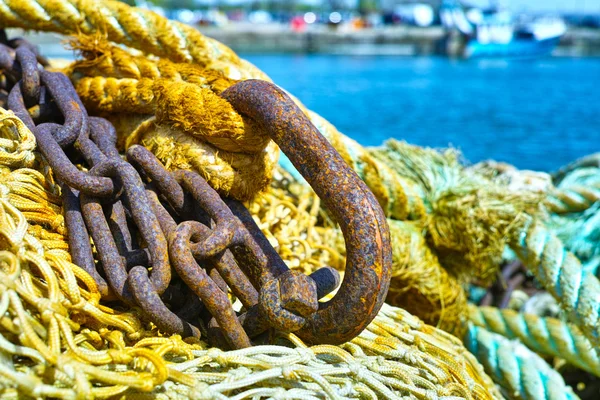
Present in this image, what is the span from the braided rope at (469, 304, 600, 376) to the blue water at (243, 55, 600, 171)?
13.4ft

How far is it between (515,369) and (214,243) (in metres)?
1.16

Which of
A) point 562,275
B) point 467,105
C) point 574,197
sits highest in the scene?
point 574,197

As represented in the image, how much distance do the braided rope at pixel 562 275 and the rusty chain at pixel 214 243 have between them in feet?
3.13

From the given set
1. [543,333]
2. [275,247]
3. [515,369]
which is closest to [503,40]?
[543,333]

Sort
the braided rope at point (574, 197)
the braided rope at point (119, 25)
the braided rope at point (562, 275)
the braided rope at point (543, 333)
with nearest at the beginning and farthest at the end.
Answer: the braided rope at point (119, 25), the braided rope at point (562, 275), the braided rope at point (543, 333), the braided rope at point (574, 197)

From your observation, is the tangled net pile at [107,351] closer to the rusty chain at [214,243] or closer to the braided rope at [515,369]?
the rusty chain at [214,243]

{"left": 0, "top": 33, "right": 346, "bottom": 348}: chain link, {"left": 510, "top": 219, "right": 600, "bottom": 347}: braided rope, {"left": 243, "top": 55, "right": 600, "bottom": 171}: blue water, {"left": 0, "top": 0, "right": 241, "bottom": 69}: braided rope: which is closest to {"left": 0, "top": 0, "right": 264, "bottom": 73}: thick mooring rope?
{"left": 0, "top": 0, "right": 241, "bottom": 69}: braided rope

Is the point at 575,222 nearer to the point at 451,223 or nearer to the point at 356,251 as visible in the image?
the point at 451,223

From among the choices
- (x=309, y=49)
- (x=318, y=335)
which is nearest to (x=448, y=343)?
(x=318, y=335)

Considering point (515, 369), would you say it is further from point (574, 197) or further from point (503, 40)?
point (503, 40)

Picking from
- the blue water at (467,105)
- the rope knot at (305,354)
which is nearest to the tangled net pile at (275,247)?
the rope knot at (305,354)

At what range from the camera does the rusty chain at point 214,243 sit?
940 millimetres

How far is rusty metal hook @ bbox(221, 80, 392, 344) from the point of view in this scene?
0.93 meters

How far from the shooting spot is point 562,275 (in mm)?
1763
